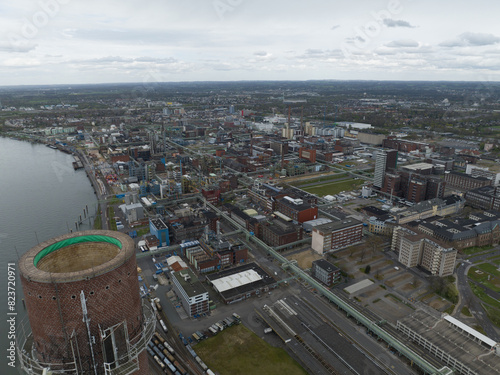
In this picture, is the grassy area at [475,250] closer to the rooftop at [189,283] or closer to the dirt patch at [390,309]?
the dirt patch at [390,309]

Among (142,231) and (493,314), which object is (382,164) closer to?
(493,314)

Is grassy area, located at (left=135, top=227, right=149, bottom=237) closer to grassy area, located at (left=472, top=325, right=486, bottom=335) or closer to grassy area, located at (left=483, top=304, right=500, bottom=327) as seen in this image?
grassy area, located at (left=472, top=325, right=486, bottom=335)

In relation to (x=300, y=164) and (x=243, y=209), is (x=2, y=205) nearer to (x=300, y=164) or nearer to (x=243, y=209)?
Result: (x=243, y=209)

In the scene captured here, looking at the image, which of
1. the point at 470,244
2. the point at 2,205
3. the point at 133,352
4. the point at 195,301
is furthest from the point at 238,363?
the point at 2,205

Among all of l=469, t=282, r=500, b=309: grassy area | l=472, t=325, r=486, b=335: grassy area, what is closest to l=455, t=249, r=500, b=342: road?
l=472, t=325, r=486, b=335: grassy area

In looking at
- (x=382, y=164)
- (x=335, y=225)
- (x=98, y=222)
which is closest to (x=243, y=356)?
(x=335, y=225)

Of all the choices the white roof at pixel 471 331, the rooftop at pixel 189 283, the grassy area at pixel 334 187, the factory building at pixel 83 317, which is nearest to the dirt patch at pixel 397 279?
the white roof at pixel 471 331

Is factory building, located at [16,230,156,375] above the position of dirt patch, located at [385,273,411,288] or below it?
above
